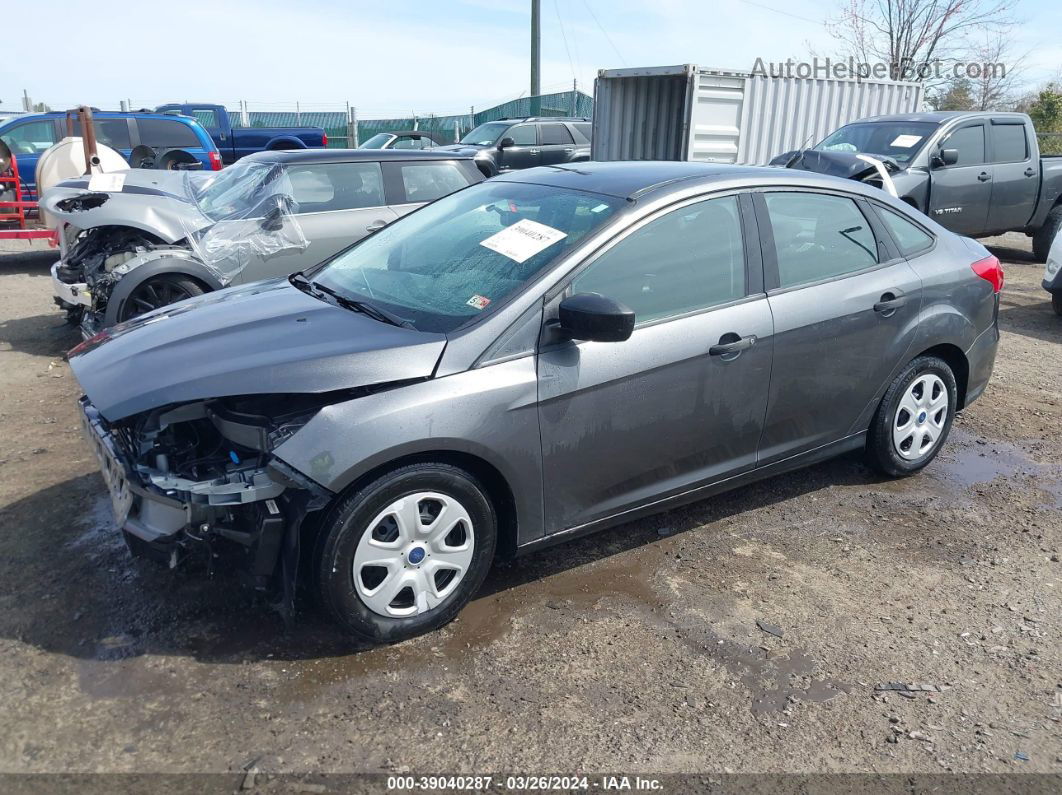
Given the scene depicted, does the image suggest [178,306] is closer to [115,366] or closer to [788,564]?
[115,366]

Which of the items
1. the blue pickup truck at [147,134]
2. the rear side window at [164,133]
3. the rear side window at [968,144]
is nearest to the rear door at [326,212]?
the blue pickup truck at [147,134]

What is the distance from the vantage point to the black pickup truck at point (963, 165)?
10.1 m

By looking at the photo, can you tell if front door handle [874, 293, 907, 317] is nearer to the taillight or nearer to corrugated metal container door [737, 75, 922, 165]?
the taillight

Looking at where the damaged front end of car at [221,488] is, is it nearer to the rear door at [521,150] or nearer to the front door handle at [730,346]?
the front door handle at [730,346]

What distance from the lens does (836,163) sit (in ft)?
30.9

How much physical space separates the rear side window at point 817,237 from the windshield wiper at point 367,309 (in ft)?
5.74

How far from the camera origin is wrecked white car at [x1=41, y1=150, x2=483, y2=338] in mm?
6465

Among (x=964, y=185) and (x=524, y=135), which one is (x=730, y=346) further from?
(x=524, y=135)

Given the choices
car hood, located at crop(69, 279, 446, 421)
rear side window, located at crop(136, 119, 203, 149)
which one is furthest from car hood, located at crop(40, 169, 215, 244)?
rear side window, located at crop(136, 119, 203, 149)

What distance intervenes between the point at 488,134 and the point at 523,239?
47.0ft

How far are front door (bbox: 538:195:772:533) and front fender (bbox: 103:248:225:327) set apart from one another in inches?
158

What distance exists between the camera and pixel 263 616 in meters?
3.30

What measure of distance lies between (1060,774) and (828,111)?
11.9m

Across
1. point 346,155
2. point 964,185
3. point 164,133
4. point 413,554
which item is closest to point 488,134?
point 164,133
